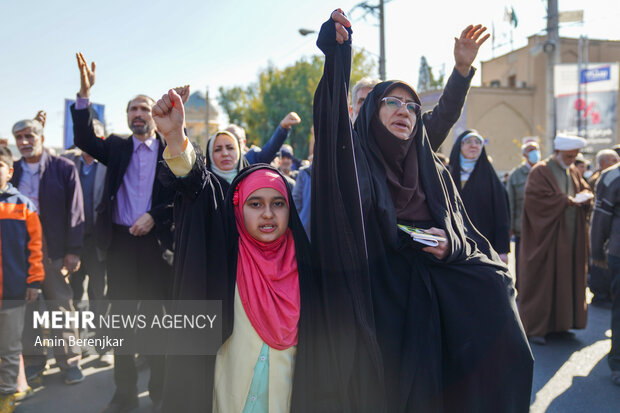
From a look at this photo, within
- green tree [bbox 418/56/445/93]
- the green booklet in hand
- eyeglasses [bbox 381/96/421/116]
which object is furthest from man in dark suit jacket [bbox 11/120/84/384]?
green tree [bbox 418/56/445/93]

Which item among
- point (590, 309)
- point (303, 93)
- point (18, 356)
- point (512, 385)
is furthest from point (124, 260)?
point (303, 93)

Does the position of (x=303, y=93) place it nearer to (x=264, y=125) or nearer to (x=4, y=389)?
(x=264, y=125)

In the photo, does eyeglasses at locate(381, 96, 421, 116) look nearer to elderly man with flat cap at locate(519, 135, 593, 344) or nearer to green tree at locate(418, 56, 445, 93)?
elderly man with flat cap at locate(519, 135, 593, 344)

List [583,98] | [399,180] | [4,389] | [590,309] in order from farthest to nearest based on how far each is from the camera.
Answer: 1. [583,98]
2. [590,309]
3. [4,389]
4. [399,180]

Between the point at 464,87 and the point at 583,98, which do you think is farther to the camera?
the point at 583,98

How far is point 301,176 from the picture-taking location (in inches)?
217

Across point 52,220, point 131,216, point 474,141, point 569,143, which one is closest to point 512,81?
point 569,143

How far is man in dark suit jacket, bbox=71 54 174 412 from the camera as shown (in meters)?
3.35

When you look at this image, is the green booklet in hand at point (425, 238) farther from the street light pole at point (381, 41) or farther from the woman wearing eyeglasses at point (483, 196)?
the street light pole at point (381, 41)

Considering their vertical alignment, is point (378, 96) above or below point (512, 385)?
above

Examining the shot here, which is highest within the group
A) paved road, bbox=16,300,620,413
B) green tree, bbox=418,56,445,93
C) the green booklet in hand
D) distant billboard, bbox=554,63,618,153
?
green tree, bbox=418,56,445,93

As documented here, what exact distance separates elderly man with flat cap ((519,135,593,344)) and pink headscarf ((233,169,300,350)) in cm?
376

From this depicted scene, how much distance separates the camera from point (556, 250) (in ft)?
16.5

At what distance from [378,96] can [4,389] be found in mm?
3195
